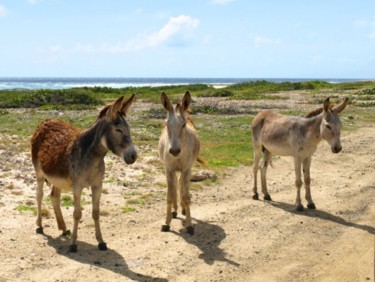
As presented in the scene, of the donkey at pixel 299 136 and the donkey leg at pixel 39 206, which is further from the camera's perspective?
the donkey at pixel 299 136

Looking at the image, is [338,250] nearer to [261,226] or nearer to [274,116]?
[261,226]

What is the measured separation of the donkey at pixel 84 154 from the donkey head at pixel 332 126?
541cm

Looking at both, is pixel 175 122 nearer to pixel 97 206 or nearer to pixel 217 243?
pixel 97 206

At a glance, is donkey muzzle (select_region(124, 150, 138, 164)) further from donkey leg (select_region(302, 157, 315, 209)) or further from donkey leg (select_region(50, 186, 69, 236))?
donkey leg (select_region(302, 157, 315, 209))

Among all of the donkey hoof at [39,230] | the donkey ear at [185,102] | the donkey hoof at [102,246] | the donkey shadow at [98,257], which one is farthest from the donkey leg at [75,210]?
the donkey ear at [185,102]

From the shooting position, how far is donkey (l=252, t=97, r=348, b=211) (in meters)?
11.6

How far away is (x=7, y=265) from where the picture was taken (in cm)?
809

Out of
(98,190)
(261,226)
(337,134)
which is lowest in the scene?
(261,226)

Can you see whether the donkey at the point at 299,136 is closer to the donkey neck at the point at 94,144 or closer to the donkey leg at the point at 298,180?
the donkey leg at the point at 298,180

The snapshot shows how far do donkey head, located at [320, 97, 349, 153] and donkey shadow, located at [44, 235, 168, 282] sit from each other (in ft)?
19.3

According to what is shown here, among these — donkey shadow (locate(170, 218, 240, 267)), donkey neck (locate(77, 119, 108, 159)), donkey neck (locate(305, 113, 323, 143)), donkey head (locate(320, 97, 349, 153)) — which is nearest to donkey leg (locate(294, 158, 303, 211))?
donkey neck (locate(305, 113, 323, 143))

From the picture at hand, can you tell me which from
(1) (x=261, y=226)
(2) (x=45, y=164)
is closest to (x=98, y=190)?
(2) (x=45, y=164)

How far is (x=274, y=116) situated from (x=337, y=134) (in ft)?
8.37

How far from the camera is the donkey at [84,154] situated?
27.3 ft
